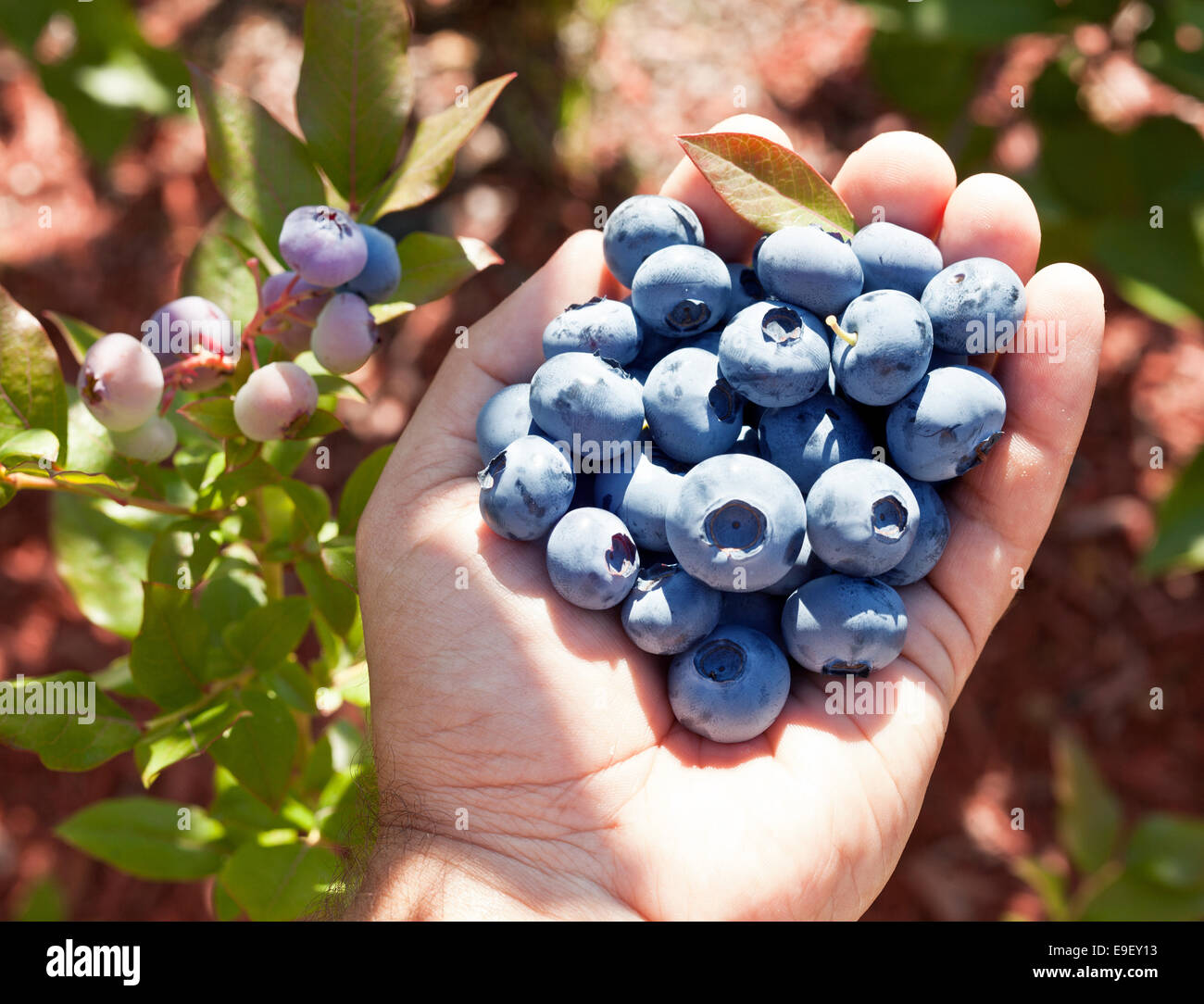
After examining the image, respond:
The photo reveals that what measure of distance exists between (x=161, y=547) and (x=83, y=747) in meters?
0.28

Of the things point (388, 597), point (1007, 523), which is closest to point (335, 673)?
point (388, 597)

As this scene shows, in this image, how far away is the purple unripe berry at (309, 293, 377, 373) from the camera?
126cm

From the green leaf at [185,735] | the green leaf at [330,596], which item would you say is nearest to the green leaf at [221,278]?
the green leaf at [330,596]

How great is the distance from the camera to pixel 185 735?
131 centimetres

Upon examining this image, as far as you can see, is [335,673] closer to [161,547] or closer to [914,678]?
[161,547]

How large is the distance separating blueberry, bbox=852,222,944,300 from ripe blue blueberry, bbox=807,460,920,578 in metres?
0.31

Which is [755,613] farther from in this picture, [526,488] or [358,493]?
[358,493]

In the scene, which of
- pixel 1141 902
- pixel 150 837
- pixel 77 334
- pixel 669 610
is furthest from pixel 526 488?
pixel 1141 902

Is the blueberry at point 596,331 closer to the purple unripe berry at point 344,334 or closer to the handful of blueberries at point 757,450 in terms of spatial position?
the handful of blueberries at point 757,450

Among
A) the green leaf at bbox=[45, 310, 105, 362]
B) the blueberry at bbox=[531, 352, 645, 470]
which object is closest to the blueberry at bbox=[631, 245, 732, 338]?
the blueberry at bbox=[531, 352, 645, 470]

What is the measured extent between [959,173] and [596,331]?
5.45ft

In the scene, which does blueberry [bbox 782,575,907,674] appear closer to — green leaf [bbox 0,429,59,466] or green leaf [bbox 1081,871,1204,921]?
green leaf [bbox 0,429,59,466]

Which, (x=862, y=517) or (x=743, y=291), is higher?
(x=743, y=291)

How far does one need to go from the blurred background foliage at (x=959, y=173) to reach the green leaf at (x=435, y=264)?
129cm
